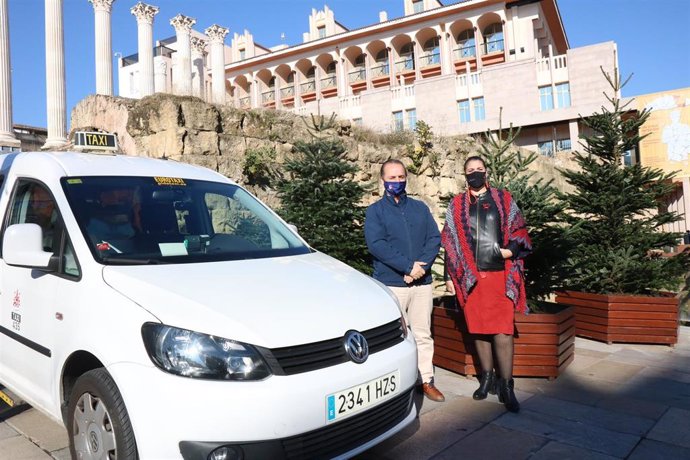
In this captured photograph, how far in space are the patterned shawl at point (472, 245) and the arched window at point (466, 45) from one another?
43.4 m

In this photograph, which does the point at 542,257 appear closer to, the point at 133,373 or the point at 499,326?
the point at 499,326

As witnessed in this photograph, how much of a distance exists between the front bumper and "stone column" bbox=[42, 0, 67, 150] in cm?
2628

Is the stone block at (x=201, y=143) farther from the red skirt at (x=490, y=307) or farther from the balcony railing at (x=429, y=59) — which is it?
the balcony railing at (x=429, y=59)

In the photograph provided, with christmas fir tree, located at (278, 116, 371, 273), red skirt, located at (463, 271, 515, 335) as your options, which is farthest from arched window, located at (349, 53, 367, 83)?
red skirt, located at (463, 271, 515, 335)

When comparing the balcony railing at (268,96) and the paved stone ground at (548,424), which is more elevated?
the balcony railing at (268,96)

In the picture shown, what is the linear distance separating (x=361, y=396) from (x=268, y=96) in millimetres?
54985

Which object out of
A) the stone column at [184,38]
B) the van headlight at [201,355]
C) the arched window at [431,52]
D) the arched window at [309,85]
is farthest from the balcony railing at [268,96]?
the van headlight at [201,355]

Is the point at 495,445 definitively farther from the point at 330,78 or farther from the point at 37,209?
the point at 330,78

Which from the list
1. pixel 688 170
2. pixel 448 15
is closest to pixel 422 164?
pixel 688 170

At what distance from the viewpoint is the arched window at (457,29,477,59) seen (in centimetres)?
4378

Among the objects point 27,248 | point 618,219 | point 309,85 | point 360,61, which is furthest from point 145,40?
point 27,248

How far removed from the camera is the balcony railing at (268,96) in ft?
177

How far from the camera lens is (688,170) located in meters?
25.9

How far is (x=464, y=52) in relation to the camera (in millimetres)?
44188
